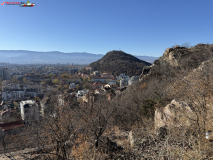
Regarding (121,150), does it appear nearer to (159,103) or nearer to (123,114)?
(159,103)

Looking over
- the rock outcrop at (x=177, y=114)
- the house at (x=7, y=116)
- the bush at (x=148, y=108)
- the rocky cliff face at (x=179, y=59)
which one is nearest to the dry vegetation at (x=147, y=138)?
the rock outcrop at (x=177, y=114)

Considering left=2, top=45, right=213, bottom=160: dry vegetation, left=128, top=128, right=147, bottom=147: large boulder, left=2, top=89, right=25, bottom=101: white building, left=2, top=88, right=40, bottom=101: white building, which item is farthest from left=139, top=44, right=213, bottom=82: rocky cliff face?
left=2, top=89, right=25, bottom=101: white building

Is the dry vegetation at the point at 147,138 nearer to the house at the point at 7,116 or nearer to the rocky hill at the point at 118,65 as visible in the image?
the house at the point at 7,116

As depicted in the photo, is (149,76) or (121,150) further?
(149,76)

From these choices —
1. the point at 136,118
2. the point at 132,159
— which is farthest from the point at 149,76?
the point at 132,159

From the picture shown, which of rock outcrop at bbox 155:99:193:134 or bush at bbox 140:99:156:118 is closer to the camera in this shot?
rock outcrop at bbox 155:99:193:134

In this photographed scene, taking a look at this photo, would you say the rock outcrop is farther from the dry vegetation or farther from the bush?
the bush

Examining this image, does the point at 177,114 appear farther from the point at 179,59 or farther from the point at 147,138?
the point at 179,59

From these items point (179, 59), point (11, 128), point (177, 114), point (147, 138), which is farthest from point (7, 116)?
point (179, 59)

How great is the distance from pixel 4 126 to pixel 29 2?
47.9ft

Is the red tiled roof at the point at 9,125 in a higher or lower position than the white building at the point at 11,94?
higher

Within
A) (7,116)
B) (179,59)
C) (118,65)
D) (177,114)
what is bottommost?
(7,116)

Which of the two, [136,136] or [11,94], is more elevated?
[136,136]

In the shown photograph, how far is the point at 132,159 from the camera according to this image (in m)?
4.16
